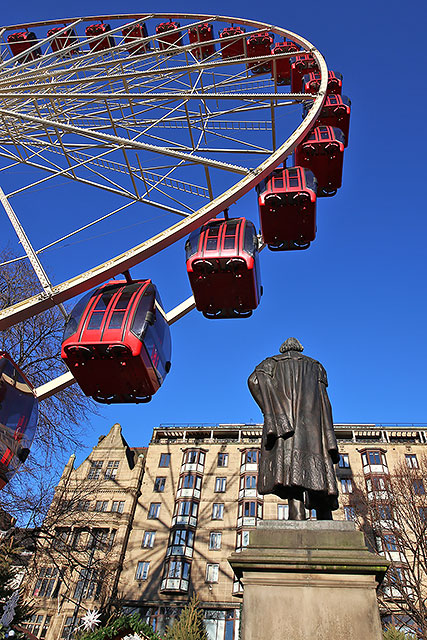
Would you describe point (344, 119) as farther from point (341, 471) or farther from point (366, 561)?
point (341, 471)

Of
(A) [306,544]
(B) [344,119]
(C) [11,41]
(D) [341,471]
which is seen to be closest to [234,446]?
(D) [341,471]

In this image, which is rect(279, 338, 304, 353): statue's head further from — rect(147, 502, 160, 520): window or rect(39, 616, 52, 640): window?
rect(39, 616, 52, 640): window

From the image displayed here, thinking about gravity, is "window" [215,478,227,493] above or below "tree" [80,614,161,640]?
above

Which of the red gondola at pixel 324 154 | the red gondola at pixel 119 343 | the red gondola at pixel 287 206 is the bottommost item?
the red gondola at pixel 119 343

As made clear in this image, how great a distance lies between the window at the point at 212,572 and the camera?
39.2 m

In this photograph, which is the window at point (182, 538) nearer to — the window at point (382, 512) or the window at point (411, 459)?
the window at point (382, 512)

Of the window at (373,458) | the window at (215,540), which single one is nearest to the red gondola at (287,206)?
the window at (373,458)

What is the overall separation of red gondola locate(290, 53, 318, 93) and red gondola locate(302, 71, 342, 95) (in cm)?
70

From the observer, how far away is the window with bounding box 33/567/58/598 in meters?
39.9

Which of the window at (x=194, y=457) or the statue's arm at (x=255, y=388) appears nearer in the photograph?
the statue's arm at (x=255, y=388)

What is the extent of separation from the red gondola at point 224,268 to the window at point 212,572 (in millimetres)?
32940

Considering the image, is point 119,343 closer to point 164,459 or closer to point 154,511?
point 154,511

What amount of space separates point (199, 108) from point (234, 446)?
35.2 metres

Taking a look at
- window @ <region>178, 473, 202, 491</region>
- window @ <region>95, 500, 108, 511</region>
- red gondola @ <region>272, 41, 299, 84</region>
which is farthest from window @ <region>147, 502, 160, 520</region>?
red gondola @ <region>272, 41, 299, 84</region>
